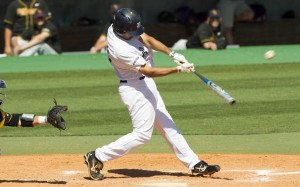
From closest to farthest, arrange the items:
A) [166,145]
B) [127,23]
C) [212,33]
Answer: [127,23], [166,145], [212,33]

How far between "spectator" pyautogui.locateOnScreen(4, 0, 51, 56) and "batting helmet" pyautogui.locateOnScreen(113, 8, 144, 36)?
998 centimetres

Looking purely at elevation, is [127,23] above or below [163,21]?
below

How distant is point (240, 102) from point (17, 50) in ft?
20.3

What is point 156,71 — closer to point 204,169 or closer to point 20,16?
point 204,169

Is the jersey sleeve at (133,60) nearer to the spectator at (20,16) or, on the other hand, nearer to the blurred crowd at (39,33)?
the blurred crowd at (39,33)

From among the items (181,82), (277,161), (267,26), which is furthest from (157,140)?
(267,26)

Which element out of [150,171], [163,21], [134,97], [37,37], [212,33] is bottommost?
[150,171]

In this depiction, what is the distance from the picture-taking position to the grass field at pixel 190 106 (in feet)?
39.1

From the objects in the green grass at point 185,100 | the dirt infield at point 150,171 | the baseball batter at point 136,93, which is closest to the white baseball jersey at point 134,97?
the baseball batter at point 136,93

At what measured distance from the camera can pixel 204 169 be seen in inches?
358

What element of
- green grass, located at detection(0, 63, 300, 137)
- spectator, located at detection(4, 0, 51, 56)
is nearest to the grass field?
green grass, located at detection(0, 63, 300, 137)

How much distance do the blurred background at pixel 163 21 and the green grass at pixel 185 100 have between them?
18.3ft

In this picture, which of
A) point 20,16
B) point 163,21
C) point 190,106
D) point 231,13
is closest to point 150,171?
point 190,106

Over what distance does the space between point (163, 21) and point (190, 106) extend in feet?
32.4
